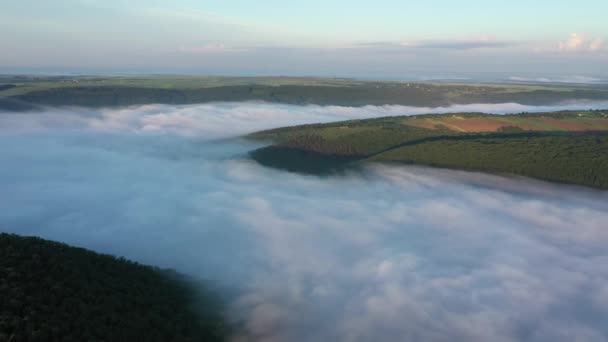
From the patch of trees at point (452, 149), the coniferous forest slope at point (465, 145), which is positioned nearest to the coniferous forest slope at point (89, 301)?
the coniferous forest slope at point (465, 145)

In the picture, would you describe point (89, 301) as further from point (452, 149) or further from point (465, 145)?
point (465, 145)

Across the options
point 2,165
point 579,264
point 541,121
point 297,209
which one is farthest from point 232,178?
point 541,121

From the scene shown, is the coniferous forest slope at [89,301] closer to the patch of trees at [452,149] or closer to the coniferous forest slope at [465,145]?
the coniferous forest slope at [465,145]

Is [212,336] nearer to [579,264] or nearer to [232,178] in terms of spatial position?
[579,264]

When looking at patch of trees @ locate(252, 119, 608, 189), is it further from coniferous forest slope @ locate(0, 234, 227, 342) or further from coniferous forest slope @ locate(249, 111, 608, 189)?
coniferous forest slope @ locate(0, 234, 227, 342)

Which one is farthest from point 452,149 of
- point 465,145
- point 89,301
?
point 89,301

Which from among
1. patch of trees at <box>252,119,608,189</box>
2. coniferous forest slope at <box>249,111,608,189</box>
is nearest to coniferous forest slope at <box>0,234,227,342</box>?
coniferous forest slope at <box>249,111,608,189</box>
